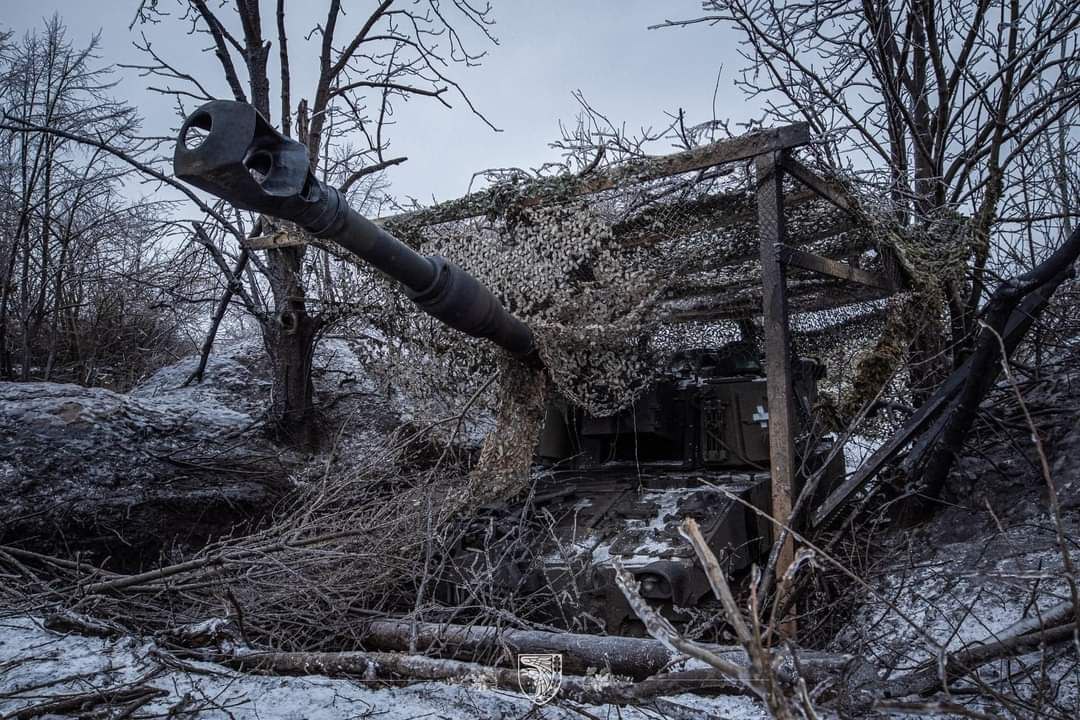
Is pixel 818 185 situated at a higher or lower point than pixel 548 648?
higher

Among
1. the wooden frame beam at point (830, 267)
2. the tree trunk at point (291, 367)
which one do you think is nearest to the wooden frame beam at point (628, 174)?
the wooden frame beam at point (830, 267)

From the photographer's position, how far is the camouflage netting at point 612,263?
546 cm

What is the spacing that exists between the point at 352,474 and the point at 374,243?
2158 mm

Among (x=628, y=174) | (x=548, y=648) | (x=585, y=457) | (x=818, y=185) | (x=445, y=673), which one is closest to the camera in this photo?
(x=445, y=673)

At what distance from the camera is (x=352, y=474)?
5387 mm

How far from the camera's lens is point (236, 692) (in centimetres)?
377

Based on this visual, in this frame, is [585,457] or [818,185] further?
[585,457]

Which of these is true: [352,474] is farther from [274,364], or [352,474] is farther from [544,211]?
[274,364]

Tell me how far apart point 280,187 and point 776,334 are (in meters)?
3.00

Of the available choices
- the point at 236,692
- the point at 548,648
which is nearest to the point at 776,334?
the point at 548,648

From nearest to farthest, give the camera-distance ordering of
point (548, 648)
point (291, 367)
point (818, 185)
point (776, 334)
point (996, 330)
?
point (548, 648), point (996, 330), point (776, 334), point (818, 185), point (291, 367)

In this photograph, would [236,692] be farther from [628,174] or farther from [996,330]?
[996,330]

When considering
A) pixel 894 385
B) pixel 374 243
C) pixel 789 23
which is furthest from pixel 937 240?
pixel 374 243

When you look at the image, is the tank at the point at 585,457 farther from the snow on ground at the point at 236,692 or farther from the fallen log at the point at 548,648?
the snow on ground at the point at 236,692
